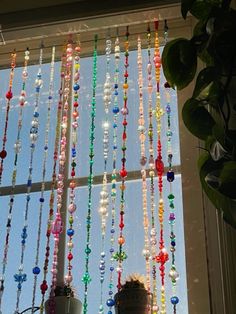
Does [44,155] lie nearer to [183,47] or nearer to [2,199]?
[2,199]

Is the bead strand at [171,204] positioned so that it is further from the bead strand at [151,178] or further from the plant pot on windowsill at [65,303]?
the plant pot on windowsill at [65,303]

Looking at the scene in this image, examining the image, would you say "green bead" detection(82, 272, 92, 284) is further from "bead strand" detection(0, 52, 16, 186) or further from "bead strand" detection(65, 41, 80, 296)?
"bead strand" detection(0, 52, 16, 186)

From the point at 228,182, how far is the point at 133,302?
68cm

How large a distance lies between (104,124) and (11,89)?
0.43m

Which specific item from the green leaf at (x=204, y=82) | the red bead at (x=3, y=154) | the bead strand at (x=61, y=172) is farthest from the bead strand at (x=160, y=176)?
the green leaf at (x=204, y=82)

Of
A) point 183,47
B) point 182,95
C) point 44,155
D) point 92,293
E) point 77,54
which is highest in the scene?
point 77,54

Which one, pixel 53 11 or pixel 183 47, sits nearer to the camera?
pixel 183 47

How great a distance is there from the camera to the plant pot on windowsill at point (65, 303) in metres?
1.59

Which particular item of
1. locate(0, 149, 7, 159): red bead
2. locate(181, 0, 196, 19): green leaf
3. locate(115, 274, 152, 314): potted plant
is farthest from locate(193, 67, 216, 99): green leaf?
locate(0, 149, 7, 159): red bead

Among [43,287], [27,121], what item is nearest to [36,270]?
[43,287]

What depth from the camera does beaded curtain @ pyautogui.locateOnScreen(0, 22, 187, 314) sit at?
5.60 ft

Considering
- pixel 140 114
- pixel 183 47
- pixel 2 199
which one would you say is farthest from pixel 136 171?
pixel 183 47

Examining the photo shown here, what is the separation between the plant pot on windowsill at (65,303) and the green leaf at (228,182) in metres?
0.80

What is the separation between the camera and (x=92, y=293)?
1696 millimetres
